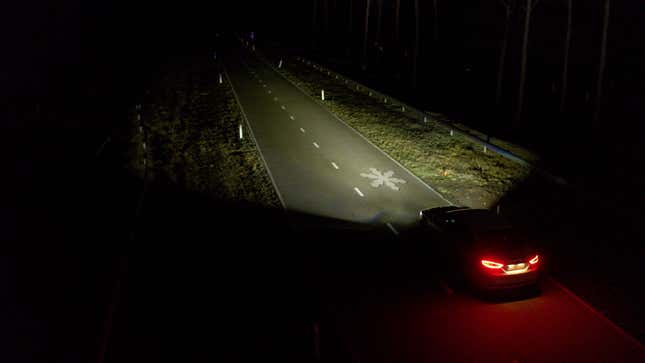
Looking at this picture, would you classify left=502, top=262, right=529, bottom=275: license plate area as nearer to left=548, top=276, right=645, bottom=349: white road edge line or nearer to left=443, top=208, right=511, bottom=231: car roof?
left=443, top=208, right=511, bottom=231: car roof

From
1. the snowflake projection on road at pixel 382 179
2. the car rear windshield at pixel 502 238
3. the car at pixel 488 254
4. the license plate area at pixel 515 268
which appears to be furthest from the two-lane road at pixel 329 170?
the license plate area at pixel 515 268

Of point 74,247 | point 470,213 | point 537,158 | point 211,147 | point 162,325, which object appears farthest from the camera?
point 211,147

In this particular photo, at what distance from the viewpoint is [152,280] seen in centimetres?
1383

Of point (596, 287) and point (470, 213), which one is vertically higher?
point (470, 213)

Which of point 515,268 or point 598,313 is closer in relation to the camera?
point 515,268

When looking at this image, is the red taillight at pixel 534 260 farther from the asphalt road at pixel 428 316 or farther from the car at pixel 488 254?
the asphalt road at pixel 428 316

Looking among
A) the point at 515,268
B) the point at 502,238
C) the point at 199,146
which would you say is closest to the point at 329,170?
the point at 199,146

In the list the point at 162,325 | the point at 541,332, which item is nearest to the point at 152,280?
the point at 162,325

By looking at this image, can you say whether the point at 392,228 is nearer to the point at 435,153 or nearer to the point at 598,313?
the point at 598,313

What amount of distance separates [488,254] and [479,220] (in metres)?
1.25

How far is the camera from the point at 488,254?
1180 cm

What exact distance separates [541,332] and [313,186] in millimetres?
Answer: 10884

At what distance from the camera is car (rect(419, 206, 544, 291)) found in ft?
38.9

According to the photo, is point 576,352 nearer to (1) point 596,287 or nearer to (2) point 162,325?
(1) point 596,287
